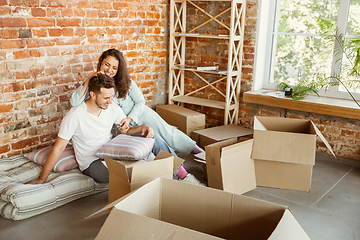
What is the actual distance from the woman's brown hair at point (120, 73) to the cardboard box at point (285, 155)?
4.36 ft

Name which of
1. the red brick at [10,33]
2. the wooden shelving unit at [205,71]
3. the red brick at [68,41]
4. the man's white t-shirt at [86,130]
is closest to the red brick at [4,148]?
the man's white t-shirt at [86,130]

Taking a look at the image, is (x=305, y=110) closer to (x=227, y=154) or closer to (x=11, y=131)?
(x=227, y=154)

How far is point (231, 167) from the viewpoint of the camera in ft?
9.34

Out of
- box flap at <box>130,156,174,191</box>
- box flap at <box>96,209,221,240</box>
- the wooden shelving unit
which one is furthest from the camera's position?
the wooden shelving unit

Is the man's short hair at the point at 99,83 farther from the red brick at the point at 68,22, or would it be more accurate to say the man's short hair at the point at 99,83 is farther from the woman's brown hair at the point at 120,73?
the red brick at the point at 68,22

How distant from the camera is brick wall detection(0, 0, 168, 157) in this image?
2953mm

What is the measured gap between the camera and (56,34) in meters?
3.25

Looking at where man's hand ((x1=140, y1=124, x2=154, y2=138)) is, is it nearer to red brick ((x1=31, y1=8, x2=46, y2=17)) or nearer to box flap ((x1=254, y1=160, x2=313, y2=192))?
box flap ((x1=254, y1=160, x2=313, y2=192))

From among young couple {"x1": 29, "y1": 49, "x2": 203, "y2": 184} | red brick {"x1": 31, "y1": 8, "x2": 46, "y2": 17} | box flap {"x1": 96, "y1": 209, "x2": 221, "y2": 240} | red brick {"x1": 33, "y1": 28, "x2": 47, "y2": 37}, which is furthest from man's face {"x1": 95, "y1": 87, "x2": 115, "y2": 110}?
box flap {"x1": 96, "y1": 209, "x2": 221, "y2": 240}

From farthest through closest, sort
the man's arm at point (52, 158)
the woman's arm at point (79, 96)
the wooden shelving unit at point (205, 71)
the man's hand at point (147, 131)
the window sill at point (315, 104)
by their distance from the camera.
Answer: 1. the wooden shelving unit at point (205, 71)
2. the window sill at point (315, 104)
3. the man's hand at point (147, 131)
4. the woman's arm at point (79, 96)
5. the man's arm at point (52, 158)

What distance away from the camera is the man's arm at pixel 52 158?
270 cm

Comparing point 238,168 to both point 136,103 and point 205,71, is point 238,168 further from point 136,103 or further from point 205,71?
point 205,71

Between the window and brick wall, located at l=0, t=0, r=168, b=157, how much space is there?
1.58m

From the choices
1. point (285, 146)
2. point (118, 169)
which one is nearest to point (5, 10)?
point (118, 169)
